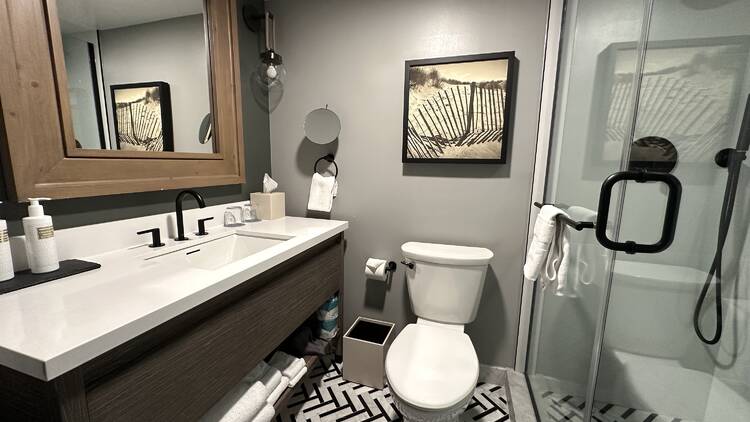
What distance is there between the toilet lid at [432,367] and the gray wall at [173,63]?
4.24 ft

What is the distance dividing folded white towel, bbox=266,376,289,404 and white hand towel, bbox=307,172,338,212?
34.8 inches

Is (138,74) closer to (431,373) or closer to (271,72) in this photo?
(271,72)

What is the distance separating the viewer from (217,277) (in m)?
0.83

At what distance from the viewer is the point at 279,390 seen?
1.27 metres

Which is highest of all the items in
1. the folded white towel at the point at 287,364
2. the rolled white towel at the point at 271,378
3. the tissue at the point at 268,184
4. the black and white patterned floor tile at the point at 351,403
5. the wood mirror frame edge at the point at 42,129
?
the wood mirror frame edge at the point at 42,129

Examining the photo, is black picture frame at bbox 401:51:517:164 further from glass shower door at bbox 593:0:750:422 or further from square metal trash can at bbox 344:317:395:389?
square metal trash can at bbox 344:317:395:389

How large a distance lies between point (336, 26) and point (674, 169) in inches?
63.5

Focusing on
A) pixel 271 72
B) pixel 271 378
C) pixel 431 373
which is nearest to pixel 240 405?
pixel 271 378

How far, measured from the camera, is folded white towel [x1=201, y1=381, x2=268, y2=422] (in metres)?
0.99

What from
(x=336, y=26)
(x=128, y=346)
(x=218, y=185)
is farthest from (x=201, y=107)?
(x=128, y=346)

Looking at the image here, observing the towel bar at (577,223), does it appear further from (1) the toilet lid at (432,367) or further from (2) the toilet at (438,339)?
(1) the toilet lid at (432,367)

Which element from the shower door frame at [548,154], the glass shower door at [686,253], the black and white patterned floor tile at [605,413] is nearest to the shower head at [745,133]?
the glass shower door at [686,253]

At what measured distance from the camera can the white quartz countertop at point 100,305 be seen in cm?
50

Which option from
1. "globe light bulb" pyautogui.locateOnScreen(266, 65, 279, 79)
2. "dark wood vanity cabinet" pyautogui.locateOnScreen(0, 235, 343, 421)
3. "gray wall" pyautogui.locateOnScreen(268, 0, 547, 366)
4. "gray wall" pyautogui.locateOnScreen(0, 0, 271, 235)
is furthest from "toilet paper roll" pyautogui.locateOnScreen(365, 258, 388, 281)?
"globe light bulb" pyautogui.locateOnScreen(266, 65, 279, 79)
